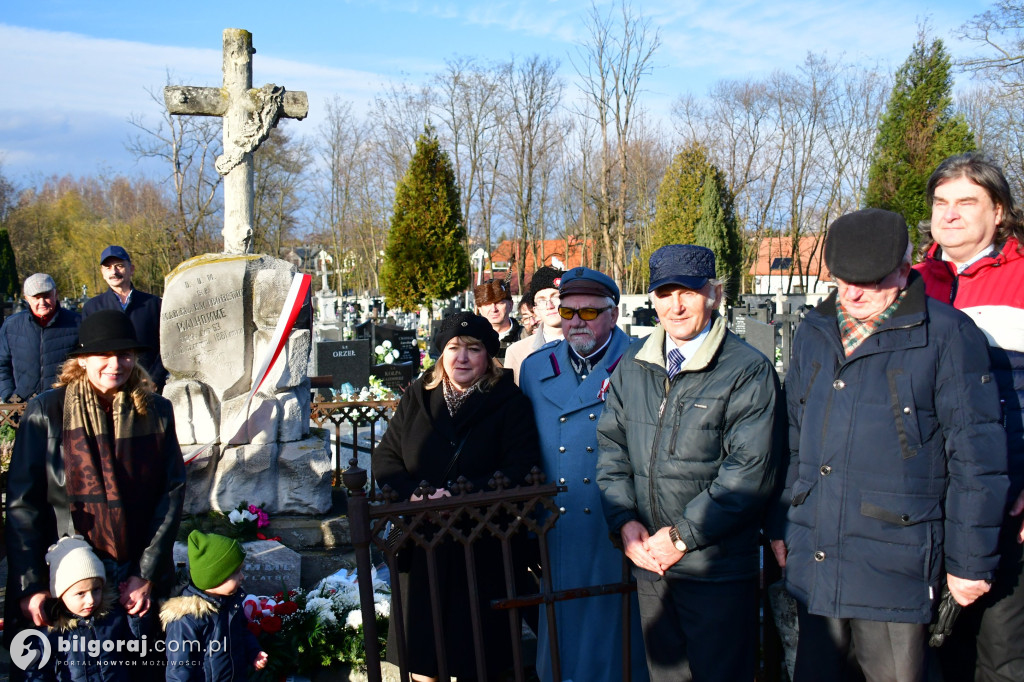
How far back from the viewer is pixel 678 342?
2.71m

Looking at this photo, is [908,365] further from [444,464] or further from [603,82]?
[603,82]

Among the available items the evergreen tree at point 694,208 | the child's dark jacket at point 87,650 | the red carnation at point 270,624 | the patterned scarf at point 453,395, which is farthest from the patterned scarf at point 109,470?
the evergreen tree at point 694,208

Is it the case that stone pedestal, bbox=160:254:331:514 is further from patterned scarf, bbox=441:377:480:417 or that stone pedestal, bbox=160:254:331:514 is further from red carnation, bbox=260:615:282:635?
patterned scarf, bbox=441:377:480:417

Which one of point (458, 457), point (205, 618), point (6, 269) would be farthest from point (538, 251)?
point (205, 618)

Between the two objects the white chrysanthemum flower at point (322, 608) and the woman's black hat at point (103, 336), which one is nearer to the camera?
the woman's black hat at point (103, 336)

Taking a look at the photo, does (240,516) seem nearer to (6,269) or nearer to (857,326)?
(857,326)

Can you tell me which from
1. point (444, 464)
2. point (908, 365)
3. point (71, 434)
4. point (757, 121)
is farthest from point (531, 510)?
point (757, 121)

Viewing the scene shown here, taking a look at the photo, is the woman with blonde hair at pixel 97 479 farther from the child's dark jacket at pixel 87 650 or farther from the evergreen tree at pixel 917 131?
the evergreen tree at pixel 917 131

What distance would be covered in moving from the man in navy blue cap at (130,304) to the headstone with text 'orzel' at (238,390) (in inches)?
22.9

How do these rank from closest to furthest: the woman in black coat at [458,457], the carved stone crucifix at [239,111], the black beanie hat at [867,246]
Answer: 1. the black beanie hat at [867,246]
2. the woman in black coat at [458,457]
3. the carved stone crucifix at [239,111]

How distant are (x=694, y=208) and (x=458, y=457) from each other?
27.3m

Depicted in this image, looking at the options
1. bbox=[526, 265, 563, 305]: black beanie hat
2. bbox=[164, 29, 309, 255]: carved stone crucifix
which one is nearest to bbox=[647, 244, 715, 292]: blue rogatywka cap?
bbox=[526, 265, 563, 305]: black beanie hat

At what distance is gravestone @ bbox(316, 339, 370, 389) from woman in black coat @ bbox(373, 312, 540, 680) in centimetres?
714

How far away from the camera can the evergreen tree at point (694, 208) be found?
28.8m
